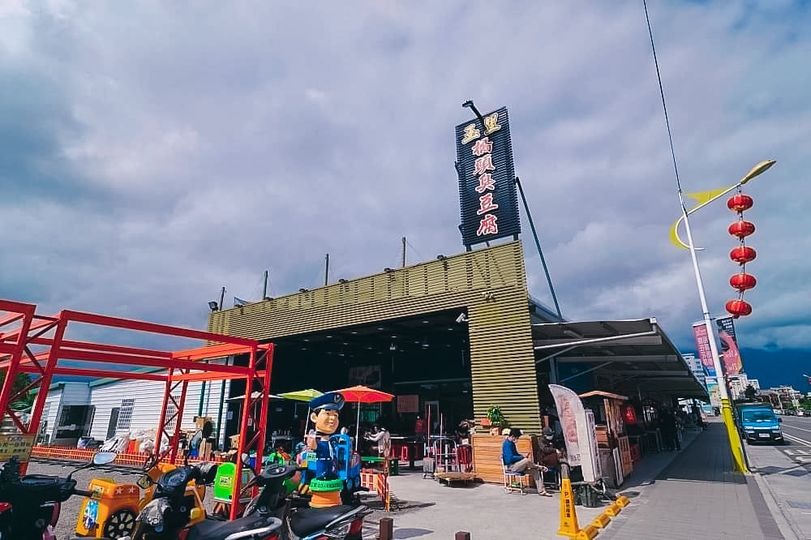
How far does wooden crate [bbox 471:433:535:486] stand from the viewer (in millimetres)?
11492

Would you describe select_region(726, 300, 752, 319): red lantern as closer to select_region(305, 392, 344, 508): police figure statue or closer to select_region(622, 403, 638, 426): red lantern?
select_region(622, 403, 638, 426): red lantern

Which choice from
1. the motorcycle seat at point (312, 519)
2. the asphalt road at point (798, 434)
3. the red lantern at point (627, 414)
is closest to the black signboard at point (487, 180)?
the red lantern at point (627, 414)

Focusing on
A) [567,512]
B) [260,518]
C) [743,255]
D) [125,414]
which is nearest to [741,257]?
[743,255]

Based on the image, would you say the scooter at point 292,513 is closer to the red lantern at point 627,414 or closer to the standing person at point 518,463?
the standing person at point 518,463

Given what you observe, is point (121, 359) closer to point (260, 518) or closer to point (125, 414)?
point (260, 518)

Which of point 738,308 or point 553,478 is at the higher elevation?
point 738,308

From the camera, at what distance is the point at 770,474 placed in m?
12.6

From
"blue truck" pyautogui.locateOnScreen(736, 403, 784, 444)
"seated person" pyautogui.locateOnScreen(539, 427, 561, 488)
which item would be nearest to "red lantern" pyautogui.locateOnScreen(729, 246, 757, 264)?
"seated person" pyautogui.locateOnScreen(539, 427, 561, 488)

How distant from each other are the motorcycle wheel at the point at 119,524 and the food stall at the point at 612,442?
9.89 m

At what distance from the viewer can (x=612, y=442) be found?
11.4 m

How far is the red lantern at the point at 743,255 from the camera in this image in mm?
11898

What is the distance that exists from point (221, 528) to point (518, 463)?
8.14m

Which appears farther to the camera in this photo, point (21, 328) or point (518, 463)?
point (518, 463)

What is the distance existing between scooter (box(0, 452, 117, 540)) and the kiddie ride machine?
325 cm
